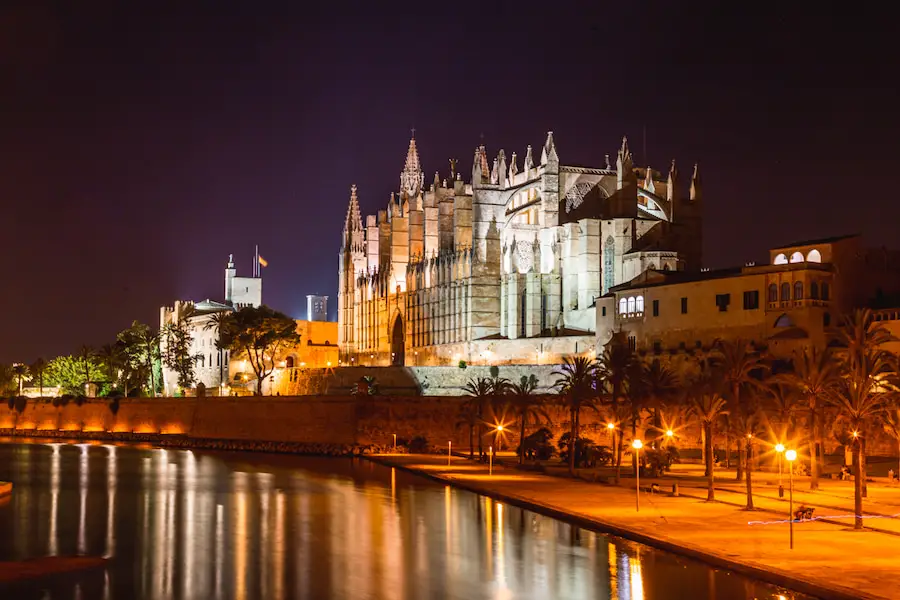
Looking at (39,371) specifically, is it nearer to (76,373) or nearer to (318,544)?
(76,373)

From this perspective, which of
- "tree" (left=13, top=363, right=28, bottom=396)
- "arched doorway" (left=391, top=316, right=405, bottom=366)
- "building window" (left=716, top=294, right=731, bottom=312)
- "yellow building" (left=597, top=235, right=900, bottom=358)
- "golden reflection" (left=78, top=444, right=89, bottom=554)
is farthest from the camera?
"tree" (left=13, top=363, right=28, bottom=396)

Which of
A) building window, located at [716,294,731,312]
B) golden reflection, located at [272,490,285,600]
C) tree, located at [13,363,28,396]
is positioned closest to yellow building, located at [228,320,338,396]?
building window, located at [716,294,731,312]

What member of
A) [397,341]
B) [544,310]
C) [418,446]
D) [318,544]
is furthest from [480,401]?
[397,341]

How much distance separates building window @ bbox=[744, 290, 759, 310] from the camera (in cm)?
5625

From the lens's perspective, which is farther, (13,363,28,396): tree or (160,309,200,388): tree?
(13,363,28,396): tree

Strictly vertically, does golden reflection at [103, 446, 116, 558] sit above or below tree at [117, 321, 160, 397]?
below

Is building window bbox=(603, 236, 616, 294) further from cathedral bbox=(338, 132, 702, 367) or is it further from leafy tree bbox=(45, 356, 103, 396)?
leafy tree bbox=(45, 356, 103, 396)

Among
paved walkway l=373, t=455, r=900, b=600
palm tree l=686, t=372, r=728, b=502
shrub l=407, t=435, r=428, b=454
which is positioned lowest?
paved walkway l=373, t=455, r=900, b=600

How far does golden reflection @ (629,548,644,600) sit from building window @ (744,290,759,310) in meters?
31.1

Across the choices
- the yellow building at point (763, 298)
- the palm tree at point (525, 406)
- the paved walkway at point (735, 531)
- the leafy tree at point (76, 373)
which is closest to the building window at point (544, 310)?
the palm tree at point (525, 406)

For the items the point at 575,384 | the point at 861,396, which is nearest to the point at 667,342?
the point at 575,384

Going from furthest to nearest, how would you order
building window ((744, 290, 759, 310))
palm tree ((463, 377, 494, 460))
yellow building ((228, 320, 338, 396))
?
yellow building ((228, 320, 338, 396))
palm tree ((463, 377, 494, 460))
building window ((744, 290, 759, 310))

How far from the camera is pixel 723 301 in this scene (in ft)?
189

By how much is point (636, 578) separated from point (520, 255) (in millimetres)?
50396
